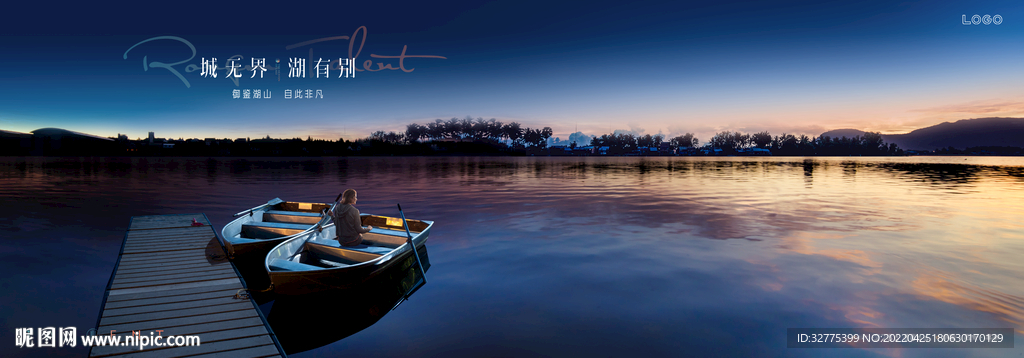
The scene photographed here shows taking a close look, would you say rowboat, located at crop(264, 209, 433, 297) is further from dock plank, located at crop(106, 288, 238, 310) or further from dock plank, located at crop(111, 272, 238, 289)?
dock plank, located at crop(111, 272, 238, 289)

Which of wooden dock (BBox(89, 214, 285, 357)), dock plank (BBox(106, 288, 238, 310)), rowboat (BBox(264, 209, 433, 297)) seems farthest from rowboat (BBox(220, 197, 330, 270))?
dock plank (BBox(106, 288, 238, 310))

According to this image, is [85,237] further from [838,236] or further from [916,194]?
[916,194]

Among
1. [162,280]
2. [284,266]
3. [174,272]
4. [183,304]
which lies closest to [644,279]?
[284,266]

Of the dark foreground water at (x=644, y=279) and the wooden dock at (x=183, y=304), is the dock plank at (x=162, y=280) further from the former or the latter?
the dark foreground water at (x=644, y=279)

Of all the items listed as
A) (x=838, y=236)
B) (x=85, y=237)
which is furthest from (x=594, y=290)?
(x=85, y=237)

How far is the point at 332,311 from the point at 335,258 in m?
2.36

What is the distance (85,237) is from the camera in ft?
56.2

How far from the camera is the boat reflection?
8.60 meters

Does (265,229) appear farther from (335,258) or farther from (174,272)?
(335,258)

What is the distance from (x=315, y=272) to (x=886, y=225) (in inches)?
989

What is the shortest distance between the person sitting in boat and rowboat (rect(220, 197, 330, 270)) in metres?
1.66

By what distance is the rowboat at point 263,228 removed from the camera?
12430mm

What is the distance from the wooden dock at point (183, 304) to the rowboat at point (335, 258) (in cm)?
89

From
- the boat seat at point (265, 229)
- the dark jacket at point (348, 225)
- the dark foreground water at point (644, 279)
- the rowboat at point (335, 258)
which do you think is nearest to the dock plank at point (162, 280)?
the dark foreground water at point (644, 279)
